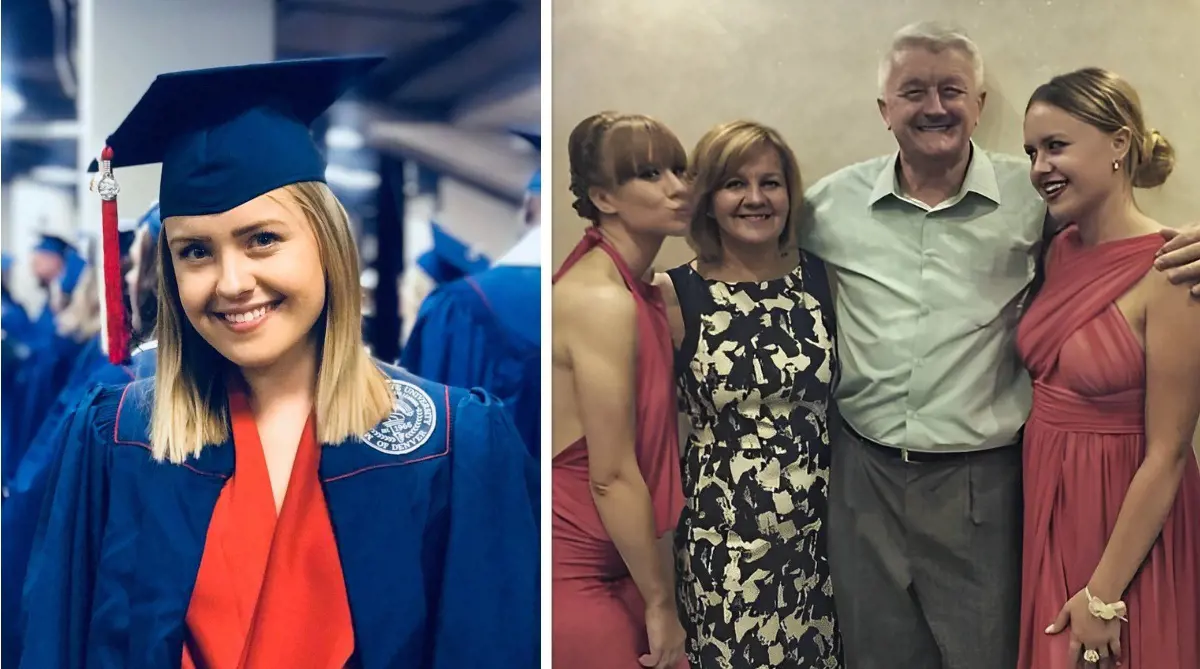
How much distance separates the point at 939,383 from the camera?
4.64ft

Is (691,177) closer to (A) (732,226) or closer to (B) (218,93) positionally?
(A) (732,226)

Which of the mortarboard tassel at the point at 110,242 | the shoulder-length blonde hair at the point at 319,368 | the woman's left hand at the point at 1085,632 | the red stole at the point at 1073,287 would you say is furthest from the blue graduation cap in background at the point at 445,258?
the woman's left hand at the point at 1085,632

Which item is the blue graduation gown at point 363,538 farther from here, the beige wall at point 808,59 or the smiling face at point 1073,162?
the smiling face at point 1073,162

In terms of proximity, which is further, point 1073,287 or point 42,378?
point 42,378

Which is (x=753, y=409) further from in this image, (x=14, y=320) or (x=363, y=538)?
(x=14, y=320)

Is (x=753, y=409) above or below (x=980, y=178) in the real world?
below

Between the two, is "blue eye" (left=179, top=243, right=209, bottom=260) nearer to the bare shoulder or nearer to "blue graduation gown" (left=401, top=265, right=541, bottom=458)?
"blue graduation gown" (left=401, top=265, right=541, bottom=458)

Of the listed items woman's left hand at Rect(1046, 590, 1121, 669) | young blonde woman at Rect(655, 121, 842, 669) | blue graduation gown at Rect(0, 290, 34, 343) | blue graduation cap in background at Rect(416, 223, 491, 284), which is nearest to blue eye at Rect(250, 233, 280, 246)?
blue graduation cap in background at Rect(416, 223, 491, 284)

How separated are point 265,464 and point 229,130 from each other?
1.82ft

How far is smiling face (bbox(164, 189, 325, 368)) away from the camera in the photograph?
1404mm

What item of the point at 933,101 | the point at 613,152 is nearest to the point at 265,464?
the point at 613,152

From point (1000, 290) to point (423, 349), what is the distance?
97cm

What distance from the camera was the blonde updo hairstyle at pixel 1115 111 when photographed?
1.37 m

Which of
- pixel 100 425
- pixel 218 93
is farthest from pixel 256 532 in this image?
pixel 218 93
